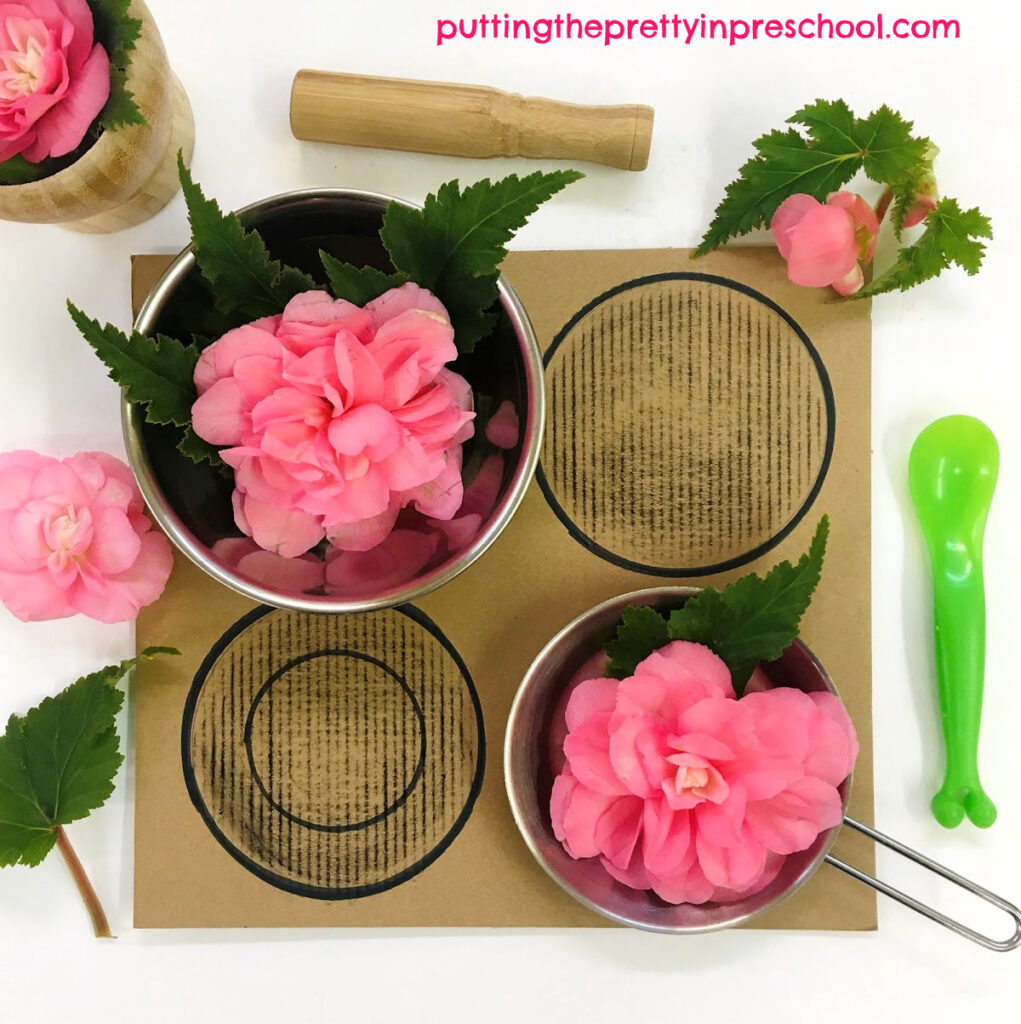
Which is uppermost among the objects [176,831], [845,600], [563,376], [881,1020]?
[563,376]

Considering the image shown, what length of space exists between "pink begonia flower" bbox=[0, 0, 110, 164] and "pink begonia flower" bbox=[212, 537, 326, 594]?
0.61 ft

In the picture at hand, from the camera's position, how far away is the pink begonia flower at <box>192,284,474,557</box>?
336 millimetres

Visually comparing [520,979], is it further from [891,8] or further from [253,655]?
[891,8]

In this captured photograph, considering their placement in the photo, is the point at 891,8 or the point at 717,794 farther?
the point at 891,8

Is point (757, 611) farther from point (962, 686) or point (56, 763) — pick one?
point (56, 763)

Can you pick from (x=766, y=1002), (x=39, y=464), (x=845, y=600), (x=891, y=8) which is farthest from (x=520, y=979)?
(x=891, y=8)

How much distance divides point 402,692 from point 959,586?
0.29 metres

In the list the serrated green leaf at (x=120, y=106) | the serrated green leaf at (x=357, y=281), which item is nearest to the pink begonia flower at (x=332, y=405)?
the serrated green leaf at (x=357, y=281)

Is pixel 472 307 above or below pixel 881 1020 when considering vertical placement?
above

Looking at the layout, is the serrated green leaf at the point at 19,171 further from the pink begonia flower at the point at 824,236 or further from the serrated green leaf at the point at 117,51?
the pink begonia flower at the point at 824,236

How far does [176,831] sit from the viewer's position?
0.50 metres

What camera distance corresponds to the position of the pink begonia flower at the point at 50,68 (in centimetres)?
39

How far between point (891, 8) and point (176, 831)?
58cm

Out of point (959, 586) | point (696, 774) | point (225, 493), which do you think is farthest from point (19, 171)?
point (959, 586)
